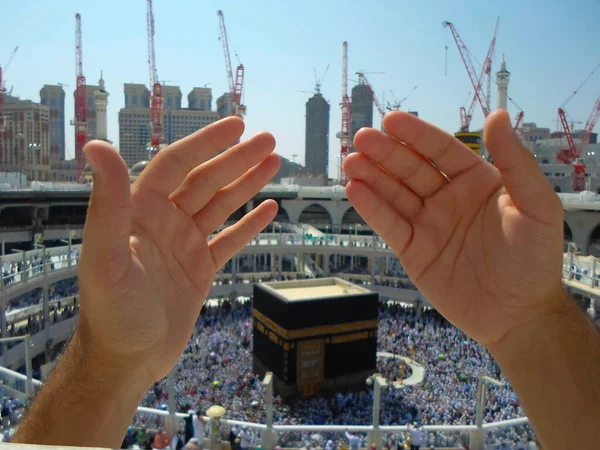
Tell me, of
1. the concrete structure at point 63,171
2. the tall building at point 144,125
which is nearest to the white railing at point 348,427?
the concrete structure at point 63,171

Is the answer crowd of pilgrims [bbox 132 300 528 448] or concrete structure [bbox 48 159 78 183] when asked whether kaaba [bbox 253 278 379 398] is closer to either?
crowd of pilgrims [bbox 132 300 528 448]

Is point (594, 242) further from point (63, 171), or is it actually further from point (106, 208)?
point (63, 171)

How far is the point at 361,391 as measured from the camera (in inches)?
478

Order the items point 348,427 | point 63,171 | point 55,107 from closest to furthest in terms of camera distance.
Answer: point 348,427, point 63,171, point 55,107

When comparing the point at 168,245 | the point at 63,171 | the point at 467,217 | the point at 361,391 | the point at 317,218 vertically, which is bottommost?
the point at 361,391

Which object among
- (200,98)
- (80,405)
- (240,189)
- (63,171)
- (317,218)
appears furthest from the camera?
(200,98)

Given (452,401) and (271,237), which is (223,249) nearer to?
(452,401)

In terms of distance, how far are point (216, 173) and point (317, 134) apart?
100.0 meters

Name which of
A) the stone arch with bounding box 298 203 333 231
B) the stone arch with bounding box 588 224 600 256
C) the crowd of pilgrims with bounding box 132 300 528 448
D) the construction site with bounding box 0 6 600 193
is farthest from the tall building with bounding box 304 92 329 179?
the crowd of pilgrims with bounding box 132 300 528 448

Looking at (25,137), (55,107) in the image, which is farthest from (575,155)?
(55,107)

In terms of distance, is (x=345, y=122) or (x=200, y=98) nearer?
(x=345, y=122)

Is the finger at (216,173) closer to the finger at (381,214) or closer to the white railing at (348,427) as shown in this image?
the finger at (381,214)

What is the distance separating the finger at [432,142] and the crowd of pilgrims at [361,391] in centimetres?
588

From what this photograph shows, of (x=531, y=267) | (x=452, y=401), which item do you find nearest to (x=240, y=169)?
(x=531, y=267)
